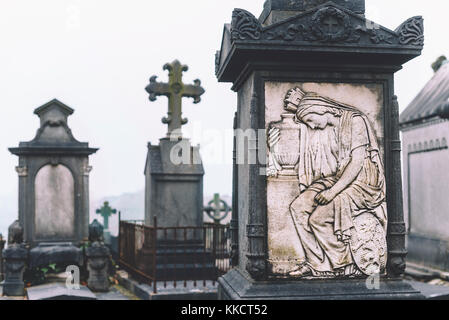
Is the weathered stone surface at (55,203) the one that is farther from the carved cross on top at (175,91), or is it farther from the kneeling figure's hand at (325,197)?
the kneeling figure's hand at (325,197)

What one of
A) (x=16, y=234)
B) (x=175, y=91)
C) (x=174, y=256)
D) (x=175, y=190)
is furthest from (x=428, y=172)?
(x=16, y=234)

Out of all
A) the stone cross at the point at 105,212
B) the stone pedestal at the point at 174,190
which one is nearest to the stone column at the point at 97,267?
the stone pedestal at the point at 174,190

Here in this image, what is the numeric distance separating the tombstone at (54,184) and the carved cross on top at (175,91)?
5.56 feet

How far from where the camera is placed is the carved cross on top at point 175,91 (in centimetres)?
1191

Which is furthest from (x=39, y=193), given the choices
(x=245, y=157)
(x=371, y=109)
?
(x=371, y=109)

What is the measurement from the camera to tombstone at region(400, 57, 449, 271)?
426 inches

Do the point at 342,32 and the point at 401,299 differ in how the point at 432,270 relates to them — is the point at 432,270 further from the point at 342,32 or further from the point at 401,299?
the point at 342,32

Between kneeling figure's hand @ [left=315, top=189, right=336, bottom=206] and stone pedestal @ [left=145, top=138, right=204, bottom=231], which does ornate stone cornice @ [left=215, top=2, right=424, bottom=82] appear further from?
stone pedestal @ [left=145, top=138, right=204, bottom=231]

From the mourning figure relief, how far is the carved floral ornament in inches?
18.3

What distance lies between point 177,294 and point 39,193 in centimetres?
412

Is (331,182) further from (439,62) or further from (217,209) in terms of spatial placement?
(217,209)

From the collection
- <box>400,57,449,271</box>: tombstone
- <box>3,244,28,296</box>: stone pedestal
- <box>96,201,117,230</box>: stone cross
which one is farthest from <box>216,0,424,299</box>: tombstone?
<box>96,201,117,230</box>: stone cross

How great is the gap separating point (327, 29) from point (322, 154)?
0.99 m
